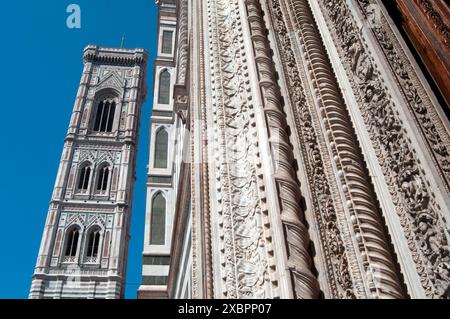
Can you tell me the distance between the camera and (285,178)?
2127 mm

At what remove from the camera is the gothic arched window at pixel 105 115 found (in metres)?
37.5

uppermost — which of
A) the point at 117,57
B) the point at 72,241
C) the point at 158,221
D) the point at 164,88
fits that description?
the point at 117,57

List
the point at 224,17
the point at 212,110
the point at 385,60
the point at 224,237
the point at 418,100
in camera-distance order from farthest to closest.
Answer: the point at 224,17
the point at 212,110
the point at 224,237
the point at 385,60
the point at 418,100

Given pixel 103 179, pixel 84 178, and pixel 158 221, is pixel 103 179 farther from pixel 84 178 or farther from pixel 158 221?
pixel 158 221

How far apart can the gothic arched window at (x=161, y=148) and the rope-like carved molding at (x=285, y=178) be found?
4.73m

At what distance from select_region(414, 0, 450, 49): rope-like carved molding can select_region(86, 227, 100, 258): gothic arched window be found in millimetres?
30748

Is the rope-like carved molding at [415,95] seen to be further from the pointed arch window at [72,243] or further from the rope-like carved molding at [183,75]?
the pointed arch window at [72,243]

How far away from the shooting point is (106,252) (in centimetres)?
3000

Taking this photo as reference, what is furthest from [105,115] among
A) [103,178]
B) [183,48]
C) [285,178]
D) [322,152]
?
[285,178]

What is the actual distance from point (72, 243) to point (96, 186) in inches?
181

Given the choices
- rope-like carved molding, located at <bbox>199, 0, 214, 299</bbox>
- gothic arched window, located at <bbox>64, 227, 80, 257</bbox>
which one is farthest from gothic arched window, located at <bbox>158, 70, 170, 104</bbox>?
gothic arched window, located at <bbox>64, 227, 80, 257</bbox>
